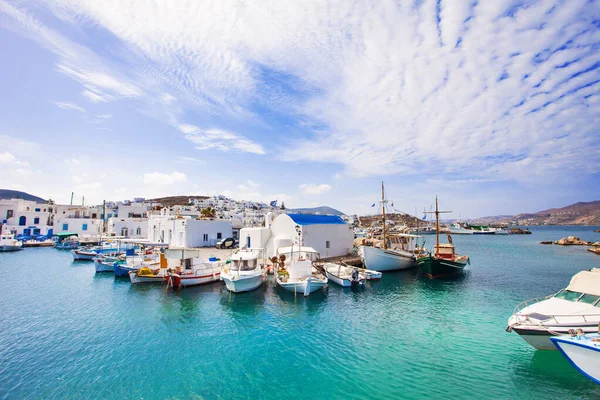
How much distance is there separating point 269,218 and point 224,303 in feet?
59.2

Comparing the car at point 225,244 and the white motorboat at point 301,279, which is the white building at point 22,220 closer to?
the car at point 225,244

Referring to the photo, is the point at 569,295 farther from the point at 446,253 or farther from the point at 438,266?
the point at 446,253

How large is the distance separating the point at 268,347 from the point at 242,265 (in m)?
9.90

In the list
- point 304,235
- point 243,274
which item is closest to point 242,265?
point 243,274

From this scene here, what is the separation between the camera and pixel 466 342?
1316 cm

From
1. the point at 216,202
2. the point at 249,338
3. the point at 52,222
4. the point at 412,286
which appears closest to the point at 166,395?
the point at 249,338

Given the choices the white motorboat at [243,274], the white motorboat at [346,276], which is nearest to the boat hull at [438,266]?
the white motorboat at [346,276]

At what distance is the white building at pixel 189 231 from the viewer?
138ft

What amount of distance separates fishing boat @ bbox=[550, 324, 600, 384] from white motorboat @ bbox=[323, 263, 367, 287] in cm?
1473

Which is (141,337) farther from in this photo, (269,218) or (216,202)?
(216,202)

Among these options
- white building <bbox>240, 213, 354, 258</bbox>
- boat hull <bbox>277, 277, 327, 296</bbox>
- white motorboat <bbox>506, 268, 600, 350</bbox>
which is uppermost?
white building <bbox>240, 213, 354, 258</bbox>

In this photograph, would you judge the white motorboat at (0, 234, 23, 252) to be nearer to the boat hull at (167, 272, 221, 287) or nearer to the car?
the car

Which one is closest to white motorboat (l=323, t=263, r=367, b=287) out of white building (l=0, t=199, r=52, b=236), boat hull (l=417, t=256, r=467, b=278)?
boat hull (l=417, t=256, r=467, b=278)

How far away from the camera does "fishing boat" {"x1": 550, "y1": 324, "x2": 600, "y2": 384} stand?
9.12 meters
